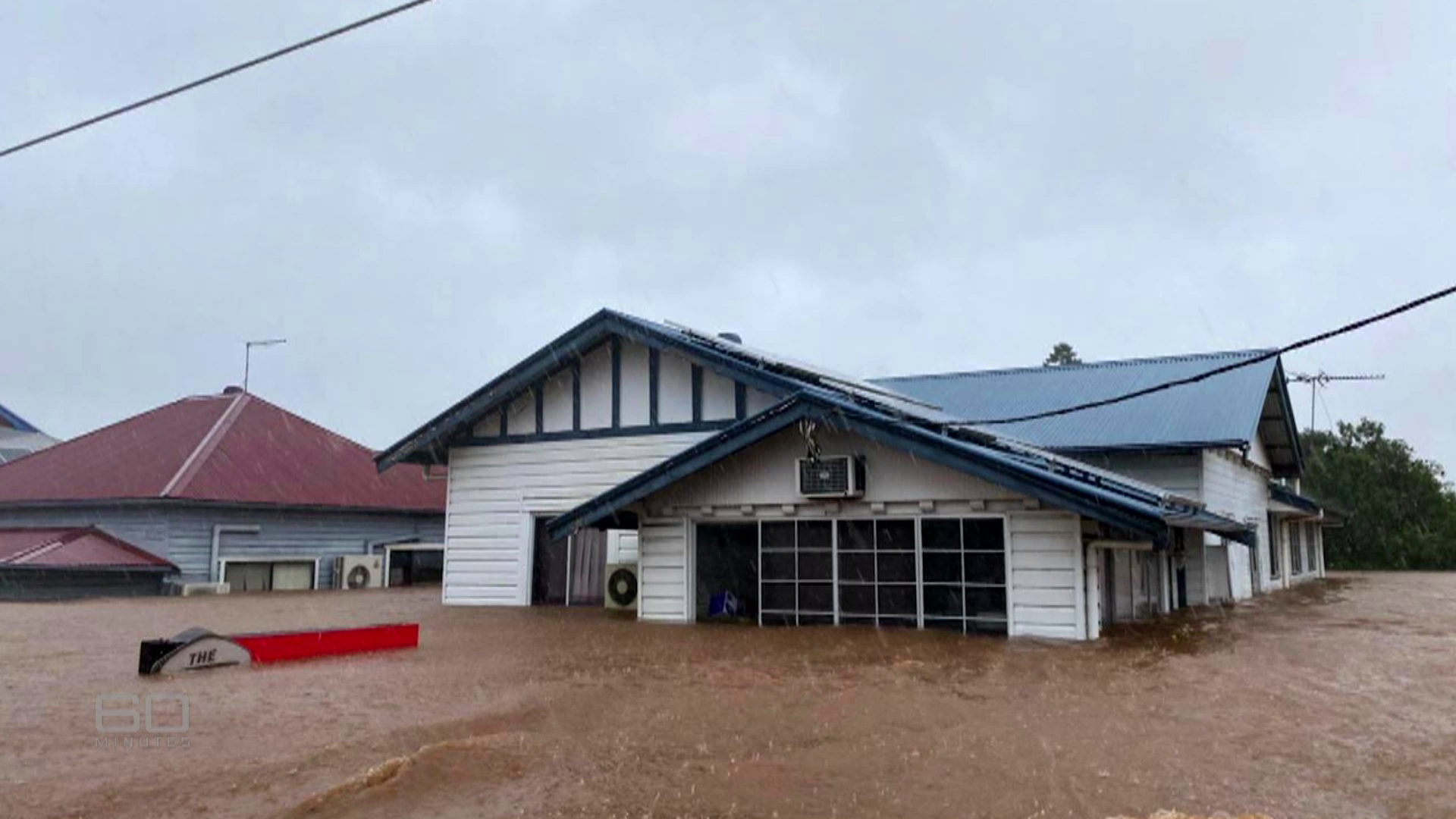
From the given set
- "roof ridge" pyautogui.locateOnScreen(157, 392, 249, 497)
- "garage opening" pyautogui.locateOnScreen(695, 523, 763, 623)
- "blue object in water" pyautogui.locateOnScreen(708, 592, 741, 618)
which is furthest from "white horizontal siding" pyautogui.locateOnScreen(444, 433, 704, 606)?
"roof ridge" pyautogui.locateOnScreen(157, 392, 249, 497)

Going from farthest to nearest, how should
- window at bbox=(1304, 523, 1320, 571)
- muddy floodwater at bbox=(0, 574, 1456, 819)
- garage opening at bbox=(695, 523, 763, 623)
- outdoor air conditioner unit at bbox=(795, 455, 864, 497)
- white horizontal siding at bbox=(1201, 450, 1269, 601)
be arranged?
window at bbox=(1304, 523, 1320, 571)
white horizontal siding at bbox=(1201, 450, 1269, 601)
garage opening at bbox=(695, 523, 763, 623)
outdoor air conditioner unit at bbox=(795, 455, 864, 497)
muddy floodwater at bbox=(0, 574, 1456, 819)

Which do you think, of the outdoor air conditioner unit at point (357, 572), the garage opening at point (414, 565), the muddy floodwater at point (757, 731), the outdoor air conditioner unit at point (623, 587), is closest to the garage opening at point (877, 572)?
the muddy floodwater at point (757, 731)

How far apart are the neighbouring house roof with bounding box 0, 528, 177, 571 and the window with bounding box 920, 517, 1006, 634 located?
1787 cm

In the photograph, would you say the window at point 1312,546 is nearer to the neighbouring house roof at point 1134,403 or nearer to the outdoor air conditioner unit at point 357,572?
the neighbouring house roof at point 1134,403

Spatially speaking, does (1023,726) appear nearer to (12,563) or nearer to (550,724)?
(550,724)

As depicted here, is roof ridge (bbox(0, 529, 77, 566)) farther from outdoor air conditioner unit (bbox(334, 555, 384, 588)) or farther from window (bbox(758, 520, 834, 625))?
window (bbox(758, 520, 834, 625))

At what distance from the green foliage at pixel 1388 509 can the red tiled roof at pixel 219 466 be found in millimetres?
38238

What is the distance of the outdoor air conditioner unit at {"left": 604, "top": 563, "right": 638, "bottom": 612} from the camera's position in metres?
17.1

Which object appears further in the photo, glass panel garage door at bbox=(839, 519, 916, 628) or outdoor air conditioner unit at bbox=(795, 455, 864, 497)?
glass panel garage door at bbox=(839, 519, 916, 628)

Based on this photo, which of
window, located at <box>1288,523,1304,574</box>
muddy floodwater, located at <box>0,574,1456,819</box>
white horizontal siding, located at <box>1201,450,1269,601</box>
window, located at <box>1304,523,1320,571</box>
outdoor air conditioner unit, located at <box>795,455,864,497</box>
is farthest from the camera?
window, located at <box>1304,523,1320,571</box>

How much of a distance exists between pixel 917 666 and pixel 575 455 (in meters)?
9.46

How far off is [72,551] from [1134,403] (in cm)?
2357

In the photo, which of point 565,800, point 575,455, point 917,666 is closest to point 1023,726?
point 917,666

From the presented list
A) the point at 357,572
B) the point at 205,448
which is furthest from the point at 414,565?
the point at 205,448
